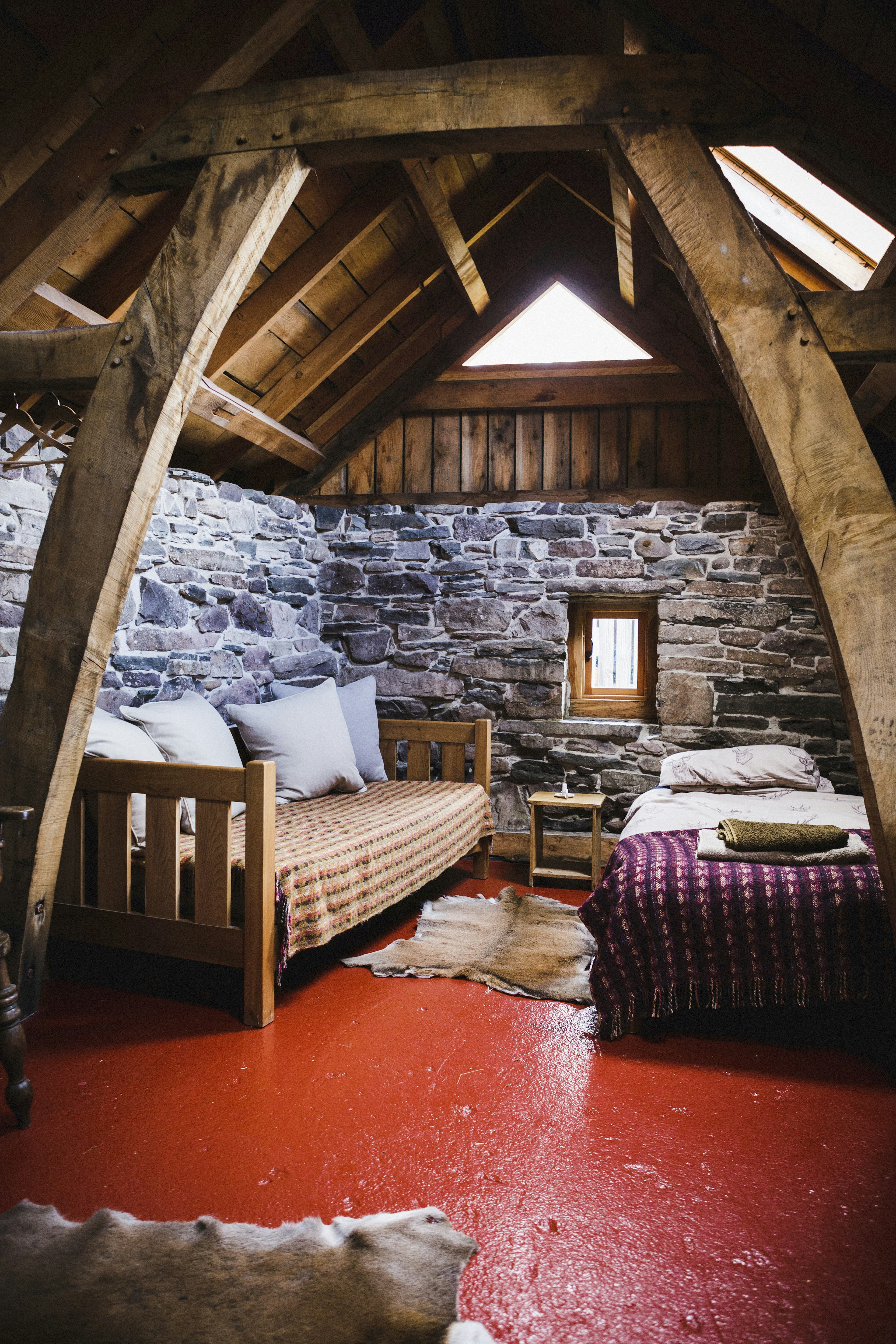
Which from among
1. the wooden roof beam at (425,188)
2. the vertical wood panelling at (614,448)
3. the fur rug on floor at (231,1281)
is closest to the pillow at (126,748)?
the fur rug on floor at (231,1281)

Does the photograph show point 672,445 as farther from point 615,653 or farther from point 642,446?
point 615,653

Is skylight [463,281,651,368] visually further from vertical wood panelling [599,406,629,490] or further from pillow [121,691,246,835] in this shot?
pillow [121,691,246,835]

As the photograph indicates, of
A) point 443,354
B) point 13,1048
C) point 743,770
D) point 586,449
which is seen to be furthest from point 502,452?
point 13,1048

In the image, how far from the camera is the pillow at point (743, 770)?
365cm

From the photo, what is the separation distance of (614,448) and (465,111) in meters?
2.52

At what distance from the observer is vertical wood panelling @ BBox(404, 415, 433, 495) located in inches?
182

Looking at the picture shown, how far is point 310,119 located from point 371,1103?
2.66m

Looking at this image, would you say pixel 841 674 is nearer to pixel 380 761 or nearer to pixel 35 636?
pixel 35 636

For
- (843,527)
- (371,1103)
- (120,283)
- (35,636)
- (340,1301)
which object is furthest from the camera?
(120,283)

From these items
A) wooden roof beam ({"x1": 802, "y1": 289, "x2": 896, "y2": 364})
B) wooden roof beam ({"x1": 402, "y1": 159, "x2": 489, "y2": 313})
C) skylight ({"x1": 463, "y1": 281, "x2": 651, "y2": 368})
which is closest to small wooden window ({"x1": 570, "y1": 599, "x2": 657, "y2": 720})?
skylight ({"x1": 463, "y1": 281, "x2": 651, "y2": 368})

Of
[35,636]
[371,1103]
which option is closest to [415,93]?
[35,636]

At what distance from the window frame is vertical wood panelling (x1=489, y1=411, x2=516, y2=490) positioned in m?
0.82

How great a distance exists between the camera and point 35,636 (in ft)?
7.06

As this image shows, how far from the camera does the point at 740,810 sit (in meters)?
3.15
